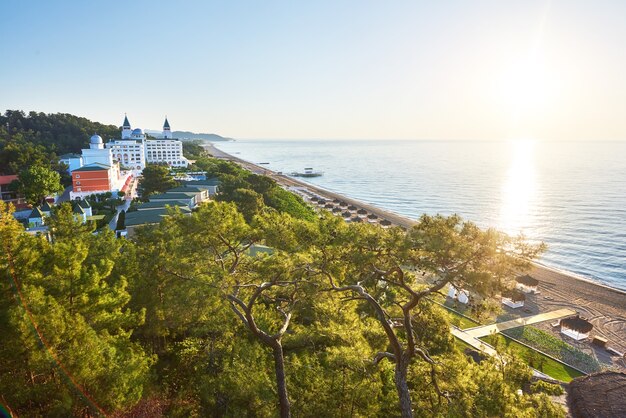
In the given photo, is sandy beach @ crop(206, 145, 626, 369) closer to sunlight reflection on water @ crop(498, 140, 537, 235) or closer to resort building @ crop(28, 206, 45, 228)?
sunlight reflection on water @ crop(498, 140, 537, 235)

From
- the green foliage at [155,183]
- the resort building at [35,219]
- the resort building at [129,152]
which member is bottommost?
the resort building at [35,219]

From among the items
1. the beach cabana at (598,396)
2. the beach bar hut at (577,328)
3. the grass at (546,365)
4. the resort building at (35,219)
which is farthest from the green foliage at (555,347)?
the resort building at (35,219)

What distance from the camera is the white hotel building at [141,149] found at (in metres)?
76.2

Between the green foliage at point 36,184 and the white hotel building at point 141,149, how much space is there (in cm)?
2869

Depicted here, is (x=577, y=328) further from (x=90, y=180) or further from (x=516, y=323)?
(x=90, y=180)

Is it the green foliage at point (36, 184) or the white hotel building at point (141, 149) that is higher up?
the white hotel building at point (141, 149)

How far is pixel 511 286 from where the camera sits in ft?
21.9

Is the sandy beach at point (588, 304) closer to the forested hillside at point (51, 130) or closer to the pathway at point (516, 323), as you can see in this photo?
the pathway at point (516, 323)

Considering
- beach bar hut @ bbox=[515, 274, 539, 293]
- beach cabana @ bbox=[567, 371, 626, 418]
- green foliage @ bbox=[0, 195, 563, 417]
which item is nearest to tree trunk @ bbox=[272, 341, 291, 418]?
green foliage @ bbox=[0, 195, 563, 417]

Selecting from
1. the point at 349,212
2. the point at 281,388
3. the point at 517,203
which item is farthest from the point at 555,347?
the point at 517,203

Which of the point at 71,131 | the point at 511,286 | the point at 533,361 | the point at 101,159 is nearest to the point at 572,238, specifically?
the point at 533,361

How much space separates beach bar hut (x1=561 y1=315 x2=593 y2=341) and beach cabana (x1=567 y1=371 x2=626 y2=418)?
7479mm

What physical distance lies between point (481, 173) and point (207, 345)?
4135 inches

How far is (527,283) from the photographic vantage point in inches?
987
